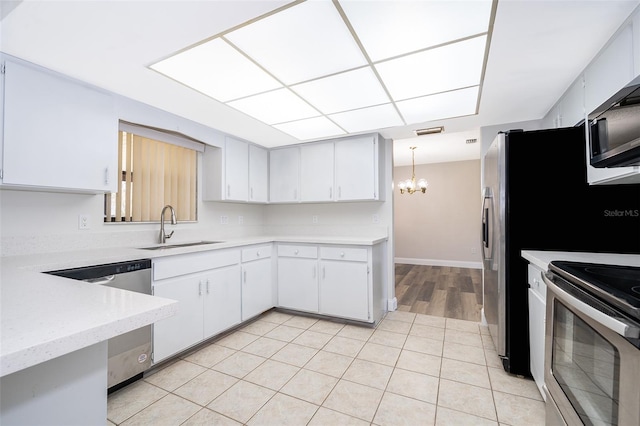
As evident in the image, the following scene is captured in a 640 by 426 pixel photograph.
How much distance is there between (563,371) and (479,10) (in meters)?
1.70

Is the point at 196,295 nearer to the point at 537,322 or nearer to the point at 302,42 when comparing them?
the point at 302,42

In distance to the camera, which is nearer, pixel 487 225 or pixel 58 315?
pixel 58 315

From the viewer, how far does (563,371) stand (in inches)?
47.2

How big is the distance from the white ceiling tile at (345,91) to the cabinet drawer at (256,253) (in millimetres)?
1651

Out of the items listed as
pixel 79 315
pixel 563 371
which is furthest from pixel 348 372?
pixel 79 315

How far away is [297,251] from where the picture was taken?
3279mm

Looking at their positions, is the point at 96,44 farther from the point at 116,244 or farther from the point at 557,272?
the point at 557,272

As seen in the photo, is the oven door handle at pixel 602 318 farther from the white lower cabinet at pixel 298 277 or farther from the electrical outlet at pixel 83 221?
the electrical outlet at pixel 83 221

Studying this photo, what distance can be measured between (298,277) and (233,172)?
147 cm

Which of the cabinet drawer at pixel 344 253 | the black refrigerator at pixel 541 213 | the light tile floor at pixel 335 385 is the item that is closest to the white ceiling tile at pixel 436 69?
the black refrigerator at pixel 541 213

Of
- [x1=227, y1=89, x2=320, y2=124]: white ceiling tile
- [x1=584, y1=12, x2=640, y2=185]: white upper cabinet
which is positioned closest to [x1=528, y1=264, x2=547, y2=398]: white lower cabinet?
[x1=584, y1=12, x2=640, y2=185]: white upper cabinet

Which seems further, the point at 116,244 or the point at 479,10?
the point at 116,244

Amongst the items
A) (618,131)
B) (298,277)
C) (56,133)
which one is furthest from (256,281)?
(618,131)

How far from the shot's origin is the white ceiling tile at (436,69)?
1671 mm
